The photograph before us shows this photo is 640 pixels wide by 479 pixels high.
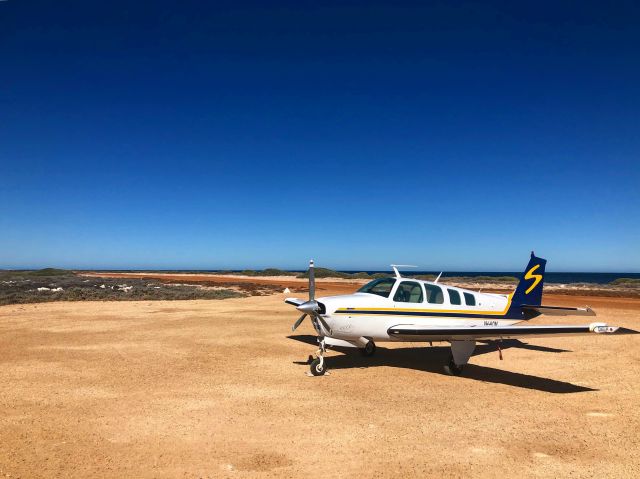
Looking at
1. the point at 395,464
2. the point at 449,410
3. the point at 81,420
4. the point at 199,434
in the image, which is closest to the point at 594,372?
the point at 449,410

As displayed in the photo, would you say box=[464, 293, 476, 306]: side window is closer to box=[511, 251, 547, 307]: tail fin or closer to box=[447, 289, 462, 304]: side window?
box=[447, 289, 462, 304]: side window

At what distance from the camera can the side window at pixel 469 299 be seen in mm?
13445

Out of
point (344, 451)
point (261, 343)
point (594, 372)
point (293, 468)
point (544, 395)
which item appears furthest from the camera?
point (261, 343)

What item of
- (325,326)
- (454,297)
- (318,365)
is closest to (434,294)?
(454,297)

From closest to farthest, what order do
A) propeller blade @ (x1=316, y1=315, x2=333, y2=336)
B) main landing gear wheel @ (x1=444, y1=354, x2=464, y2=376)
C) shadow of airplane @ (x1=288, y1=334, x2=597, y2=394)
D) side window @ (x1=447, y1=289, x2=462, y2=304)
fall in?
shadow of airplane @ (x1=288, y1=334, x2=597, y2=394)
propeller blade @ (x1=316, y1=315, x2=333, y2=336)
main landing gear wheel @ (x1=444, y1=354, x2=464, y2=376)
side window @ (x1=447, y1=289, x2=462, y2=304)

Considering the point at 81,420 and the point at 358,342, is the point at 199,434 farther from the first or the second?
the point at 358,342

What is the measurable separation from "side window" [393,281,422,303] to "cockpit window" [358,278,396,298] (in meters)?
0.26

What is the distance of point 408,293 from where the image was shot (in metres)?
12.6

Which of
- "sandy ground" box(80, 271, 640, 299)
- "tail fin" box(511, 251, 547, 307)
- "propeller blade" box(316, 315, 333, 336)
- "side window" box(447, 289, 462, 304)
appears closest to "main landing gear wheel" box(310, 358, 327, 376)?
"propeller blade" box(316, 315, 333, 336)

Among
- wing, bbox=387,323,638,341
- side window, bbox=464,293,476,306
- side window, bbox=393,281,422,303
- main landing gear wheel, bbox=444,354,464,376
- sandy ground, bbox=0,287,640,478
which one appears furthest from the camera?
side window, bbox=464,293,476,306

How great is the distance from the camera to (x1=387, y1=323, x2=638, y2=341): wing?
372 inches

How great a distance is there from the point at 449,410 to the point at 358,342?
3751 mm

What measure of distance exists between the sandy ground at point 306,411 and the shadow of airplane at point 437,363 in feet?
0.27

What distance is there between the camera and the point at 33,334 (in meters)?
17.6
